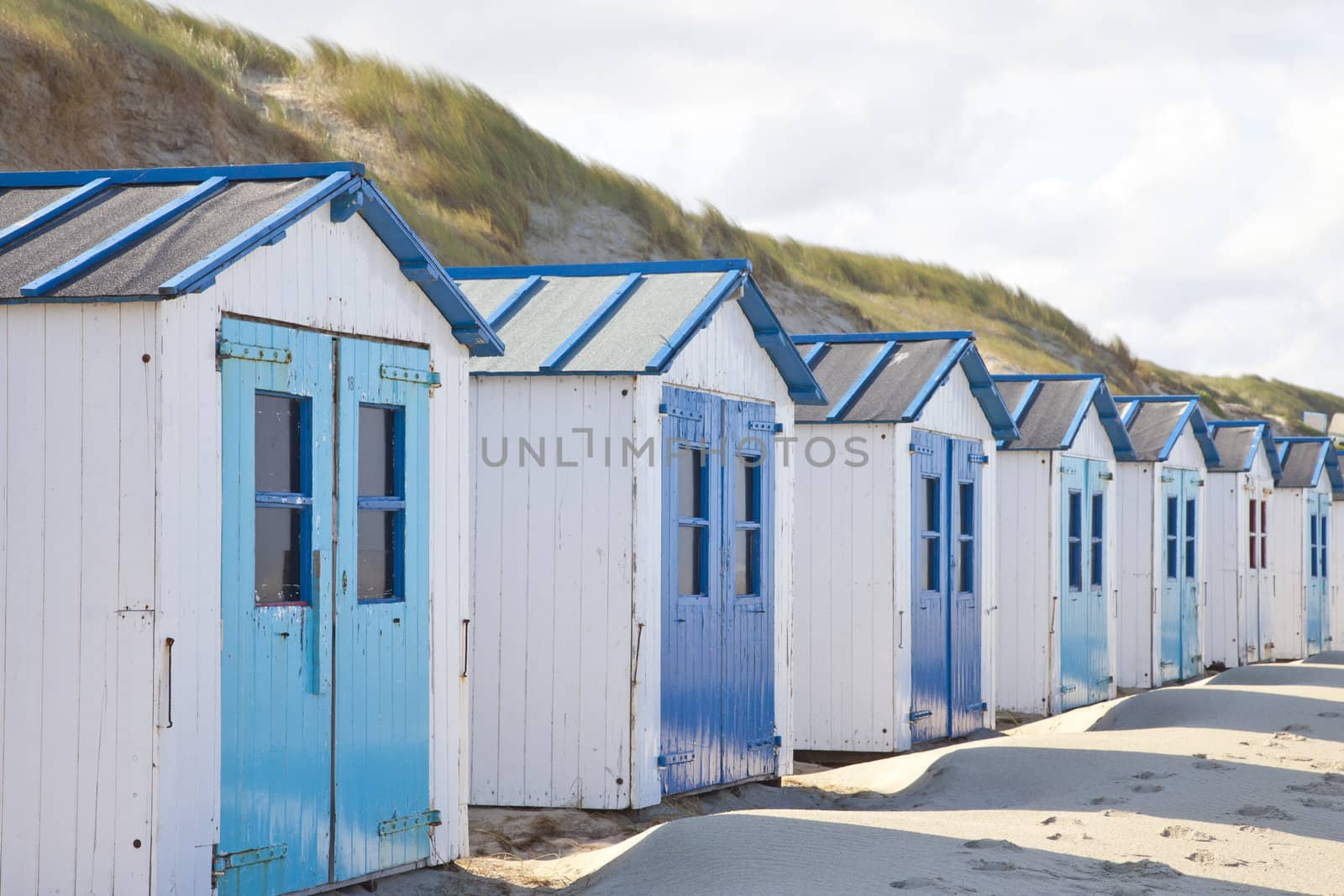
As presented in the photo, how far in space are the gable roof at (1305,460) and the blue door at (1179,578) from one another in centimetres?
413

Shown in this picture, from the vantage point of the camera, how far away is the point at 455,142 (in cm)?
3216

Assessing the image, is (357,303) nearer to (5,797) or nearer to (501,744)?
(5,797)

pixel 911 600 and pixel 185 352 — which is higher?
pixel 185 352

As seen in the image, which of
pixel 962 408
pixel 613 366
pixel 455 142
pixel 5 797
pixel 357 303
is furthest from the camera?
pixel 455 142

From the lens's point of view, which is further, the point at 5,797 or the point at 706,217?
the point at 706,217

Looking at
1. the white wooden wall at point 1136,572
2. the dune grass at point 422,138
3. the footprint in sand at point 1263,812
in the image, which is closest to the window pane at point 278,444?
the footprint in sand at point 1263,812

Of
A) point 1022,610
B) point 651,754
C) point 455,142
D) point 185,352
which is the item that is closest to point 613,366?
point 651,754

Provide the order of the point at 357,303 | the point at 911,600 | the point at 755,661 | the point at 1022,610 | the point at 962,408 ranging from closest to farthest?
1. the point at 357,303
2. the point at 755,661
3. the point at 911,600
4. the point at 962,408
5. the point at 1022,610

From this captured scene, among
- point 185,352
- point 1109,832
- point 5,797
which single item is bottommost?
point 1109,832

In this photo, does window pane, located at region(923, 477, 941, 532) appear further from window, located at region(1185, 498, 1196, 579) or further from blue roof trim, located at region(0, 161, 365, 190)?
window, located at region(1185, 498, 1196, 579)

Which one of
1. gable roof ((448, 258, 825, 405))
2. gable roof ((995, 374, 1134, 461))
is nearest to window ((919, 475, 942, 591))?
gable roof ((995, 374, 1134, 461))

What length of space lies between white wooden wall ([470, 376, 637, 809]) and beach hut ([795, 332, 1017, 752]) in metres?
3.80

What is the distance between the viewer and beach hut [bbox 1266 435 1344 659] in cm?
2511

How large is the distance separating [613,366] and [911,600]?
186 inches
